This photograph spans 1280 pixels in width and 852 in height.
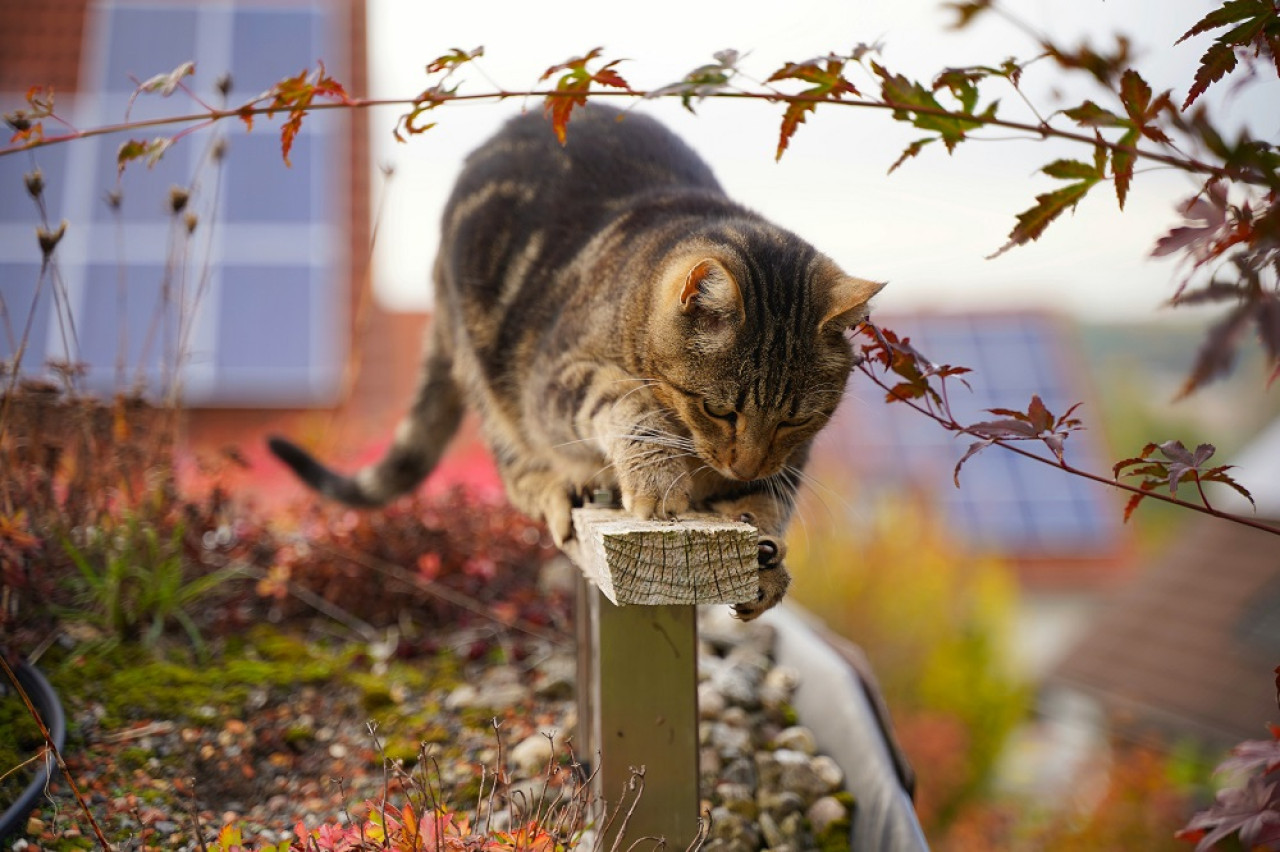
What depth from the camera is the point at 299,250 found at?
5.37 m

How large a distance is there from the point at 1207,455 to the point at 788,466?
2.19ft

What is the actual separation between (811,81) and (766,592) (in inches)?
25.8

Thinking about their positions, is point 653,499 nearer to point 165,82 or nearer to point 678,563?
point 678,563

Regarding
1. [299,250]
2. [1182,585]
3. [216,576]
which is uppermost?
[299,250]

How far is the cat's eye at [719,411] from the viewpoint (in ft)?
5.21

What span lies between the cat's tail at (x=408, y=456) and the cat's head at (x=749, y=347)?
106cm

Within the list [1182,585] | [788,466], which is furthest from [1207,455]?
[1182,585]

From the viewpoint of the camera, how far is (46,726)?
1734 mm

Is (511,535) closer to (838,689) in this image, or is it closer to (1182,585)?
(838,689)

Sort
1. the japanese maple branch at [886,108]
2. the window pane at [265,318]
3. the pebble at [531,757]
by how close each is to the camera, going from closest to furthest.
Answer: the japanese maple branch at [886,108] < the pebble at [531,757] < the window pane at [265,318]

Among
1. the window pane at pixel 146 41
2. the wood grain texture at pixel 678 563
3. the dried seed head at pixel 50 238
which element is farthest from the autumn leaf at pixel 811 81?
the window pane at pixel 146 41

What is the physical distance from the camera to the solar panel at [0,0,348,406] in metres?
4.86

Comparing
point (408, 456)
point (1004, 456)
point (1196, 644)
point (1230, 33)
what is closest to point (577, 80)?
point (1230, 33)

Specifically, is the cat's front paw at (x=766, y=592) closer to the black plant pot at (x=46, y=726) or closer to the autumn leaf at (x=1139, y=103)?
the autumn leaf at (x=1139, y=103)
